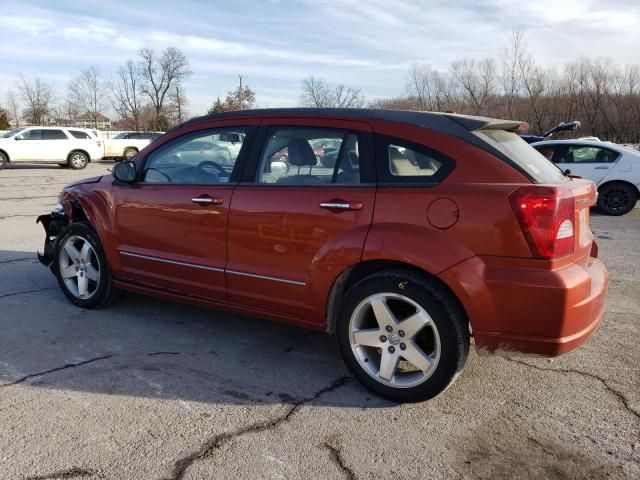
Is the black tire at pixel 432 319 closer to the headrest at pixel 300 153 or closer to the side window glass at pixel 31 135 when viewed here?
the headrest at pixel 300 153

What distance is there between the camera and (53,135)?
914 inches

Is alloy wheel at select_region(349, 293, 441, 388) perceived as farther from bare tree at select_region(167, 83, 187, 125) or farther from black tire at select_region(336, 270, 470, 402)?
bare tree at select_region(167, 83, 187, 125)

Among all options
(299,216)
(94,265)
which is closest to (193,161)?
(299,216)

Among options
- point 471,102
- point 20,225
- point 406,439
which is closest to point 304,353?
point 406,439

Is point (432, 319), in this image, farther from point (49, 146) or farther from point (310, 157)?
point (49, 146)

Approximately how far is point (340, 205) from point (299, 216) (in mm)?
290

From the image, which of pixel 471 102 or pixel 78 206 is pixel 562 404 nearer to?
pixel 78 206

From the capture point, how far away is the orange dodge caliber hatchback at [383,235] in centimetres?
292

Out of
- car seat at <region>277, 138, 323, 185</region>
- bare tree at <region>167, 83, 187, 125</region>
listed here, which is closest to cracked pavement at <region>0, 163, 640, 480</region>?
car seat at <region>277, 138, 323, 185</region>

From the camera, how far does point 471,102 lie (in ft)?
150

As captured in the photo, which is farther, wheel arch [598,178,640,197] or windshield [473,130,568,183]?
wheel arch [598,178,640,197]

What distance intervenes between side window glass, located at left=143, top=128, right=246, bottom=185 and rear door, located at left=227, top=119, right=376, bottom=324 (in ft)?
0.88

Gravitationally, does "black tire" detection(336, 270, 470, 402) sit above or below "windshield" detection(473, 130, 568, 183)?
below

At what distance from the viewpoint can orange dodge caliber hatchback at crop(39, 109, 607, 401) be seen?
9.59 ft
